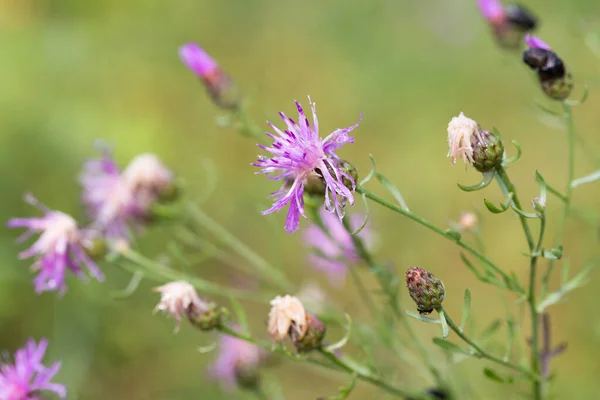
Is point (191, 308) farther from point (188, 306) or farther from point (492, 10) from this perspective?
point (492, 10)

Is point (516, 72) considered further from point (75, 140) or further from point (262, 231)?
point (75, 140)

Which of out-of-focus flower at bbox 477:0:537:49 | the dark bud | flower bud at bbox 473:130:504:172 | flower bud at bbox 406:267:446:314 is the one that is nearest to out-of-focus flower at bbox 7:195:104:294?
flower bud at bbox 406:267:446:314

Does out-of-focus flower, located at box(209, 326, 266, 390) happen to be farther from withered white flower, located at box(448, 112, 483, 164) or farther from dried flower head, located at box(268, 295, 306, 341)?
withered white flower, located at box(448, 112, 483, 164)

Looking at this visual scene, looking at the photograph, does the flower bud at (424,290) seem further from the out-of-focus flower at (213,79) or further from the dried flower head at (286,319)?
the out-of-focus flower at (213,79)

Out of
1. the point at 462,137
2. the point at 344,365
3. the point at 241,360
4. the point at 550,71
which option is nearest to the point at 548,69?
the point at 550,71

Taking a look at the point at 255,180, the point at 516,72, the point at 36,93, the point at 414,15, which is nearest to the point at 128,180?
the point at 255,180

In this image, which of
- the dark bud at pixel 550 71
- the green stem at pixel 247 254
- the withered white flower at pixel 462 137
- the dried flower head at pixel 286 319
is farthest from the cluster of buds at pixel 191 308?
the dark bud at pixel 550 71
